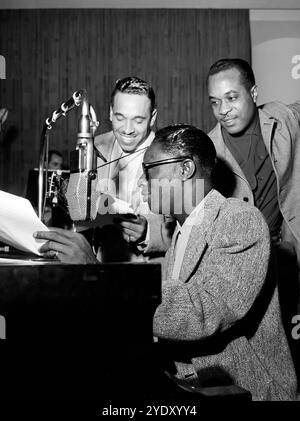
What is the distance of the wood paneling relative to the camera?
5301mm

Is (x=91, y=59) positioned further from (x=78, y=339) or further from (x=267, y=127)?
(x=78, y=339)

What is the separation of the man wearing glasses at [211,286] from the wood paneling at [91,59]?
12.4 feet

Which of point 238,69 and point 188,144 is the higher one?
point 238,69

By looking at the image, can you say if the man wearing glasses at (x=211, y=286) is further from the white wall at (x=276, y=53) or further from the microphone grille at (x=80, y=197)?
the white wall at (x=276, y=53)

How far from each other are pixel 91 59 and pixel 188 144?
3.94 m

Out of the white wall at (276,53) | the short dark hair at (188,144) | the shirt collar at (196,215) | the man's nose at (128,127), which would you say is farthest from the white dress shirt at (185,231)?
the white wall at (276,53)

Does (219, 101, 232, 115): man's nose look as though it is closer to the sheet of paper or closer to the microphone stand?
the microphone stand

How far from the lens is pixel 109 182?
2430mm

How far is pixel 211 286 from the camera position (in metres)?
1.31

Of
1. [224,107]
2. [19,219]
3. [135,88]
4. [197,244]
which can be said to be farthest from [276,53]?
[19,219]

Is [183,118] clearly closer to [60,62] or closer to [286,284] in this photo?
[60,62]

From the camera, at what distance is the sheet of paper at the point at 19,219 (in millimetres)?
1239

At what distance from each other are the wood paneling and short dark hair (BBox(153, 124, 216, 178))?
374 cm

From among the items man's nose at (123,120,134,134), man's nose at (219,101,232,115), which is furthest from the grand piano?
man's nose at (219,101,232,115)
